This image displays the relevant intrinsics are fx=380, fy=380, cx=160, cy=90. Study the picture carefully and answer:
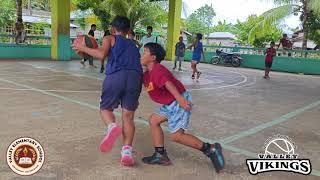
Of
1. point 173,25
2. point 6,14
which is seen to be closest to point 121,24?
point 173,25

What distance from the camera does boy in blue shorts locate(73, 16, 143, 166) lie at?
3.74 metres

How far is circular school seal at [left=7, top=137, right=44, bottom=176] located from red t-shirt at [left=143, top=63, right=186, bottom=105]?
4.20 ft

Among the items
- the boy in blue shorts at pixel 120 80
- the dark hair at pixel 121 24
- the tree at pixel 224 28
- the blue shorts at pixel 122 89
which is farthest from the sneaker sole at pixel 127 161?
the tree at pixel 224 28

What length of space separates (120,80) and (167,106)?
0.54 meters

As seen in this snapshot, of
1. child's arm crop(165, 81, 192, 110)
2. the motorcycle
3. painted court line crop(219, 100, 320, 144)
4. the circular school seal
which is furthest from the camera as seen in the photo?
the motorcycle

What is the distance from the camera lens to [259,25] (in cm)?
2112

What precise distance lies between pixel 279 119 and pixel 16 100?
4.72m

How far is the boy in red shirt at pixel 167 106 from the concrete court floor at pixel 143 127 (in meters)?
0.16

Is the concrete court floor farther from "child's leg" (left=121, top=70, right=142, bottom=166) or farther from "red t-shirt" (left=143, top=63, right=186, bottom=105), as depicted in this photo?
"red t-shirt" (left=143, top=63, right=186, bottom=105)

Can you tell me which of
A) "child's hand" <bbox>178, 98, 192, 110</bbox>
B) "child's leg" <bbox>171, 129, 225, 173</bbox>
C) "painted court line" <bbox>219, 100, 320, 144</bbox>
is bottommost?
"painted court line" <bbox>219, 100, 320, 144</bbox>

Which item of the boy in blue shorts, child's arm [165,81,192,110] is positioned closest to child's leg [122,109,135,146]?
the boy in blue shorts

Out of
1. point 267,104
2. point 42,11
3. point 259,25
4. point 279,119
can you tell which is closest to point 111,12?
point 259,25

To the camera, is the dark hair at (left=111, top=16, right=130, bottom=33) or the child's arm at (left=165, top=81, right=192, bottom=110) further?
the dark hair at (left=111, top=16, right=130, bottom=33)

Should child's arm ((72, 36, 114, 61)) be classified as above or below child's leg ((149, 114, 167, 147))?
above
